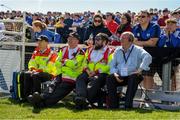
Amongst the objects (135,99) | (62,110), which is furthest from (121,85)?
(62,110)

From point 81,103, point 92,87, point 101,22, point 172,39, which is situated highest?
point 101,22

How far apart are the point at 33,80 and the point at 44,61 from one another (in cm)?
57

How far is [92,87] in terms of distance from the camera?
31.6 ft

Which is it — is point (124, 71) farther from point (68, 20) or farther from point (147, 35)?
point (68, 20)

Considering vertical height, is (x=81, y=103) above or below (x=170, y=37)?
below

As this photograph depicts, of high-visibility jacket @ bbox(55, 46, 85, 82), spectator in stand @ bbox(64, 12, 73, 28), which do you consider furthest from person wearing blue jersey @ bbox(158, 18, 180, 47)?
spectator in stand @ bbox(64, 12, 73, 28)

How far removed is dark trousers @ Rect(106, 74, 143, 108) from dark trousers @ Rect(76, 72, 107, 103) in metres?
0.28

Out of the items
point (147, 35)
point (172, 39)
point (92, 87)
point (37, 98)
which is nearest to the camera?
point (37, 98)

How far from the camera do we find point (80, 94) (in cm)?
962

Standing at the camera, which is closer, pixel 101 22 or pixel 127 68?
pixel 127 68

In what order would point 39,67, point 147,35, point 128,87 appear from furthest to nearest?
point 39,67, point 147,35, point 128,87

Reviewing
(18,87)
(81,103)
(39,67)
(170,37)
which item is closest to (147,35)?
(170,37)

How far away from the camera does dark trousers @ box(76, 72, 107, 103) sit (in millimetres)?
9625

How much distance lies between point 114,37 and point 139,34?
721 mm
